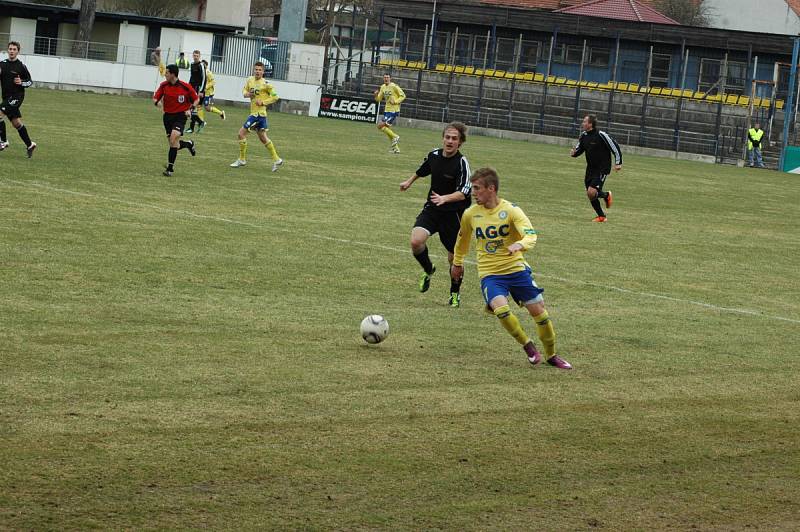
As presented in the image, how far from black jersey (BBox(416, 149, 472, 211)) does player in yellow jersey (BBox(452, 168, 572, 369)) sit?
103 inches

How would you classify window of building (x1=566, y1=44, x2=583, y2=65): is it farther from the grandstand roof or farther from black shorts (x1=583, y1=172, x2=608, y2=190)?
black shorts (x1=583, y1=172, x2=608, y2=190)

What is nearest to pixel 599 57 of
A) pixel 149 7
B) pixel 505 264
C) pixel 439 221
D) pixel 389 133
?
pixel 149 7

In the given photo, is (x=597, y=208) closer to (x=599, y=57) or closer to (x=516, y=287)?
(x=516, y=287)

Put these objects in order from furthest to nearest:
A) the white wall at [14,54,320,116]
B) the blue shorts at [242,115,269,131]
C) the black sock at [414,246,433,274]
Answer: the white wall at [14,54,320,116], the blue shorts at [242,115,269,131], the black sock at [414,246,433,274]

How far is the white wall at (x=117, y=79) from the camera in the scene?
50.7 meters

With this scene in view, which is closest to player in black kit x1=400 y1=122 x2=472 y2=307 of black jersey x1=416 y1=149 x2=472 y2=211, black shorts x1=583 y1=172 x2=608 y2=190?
black jersey x1=416 y1=149 x2=472 y2=211

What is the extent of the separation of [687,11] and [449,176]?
2891 inches

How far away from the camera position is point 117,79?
5262cm

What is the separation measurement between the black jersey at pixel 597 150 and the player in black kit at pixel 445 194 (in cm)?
965

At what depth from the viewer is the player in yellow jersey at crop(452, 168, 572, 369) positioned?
9.70 meters

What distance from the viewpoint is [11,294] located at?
1050 centimetres

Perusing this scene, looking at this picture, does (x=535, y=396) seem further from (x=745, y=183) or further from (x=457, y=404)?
(x=745, y=183)

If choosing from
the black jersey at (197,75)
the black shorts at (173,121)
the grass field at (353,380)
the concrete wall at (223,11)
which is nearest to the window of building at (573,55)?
the concrete wall at (223,11)

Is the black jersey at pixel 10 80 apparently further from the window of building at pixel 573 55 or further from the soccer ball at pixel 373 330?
the window of building at pixel 573 55
